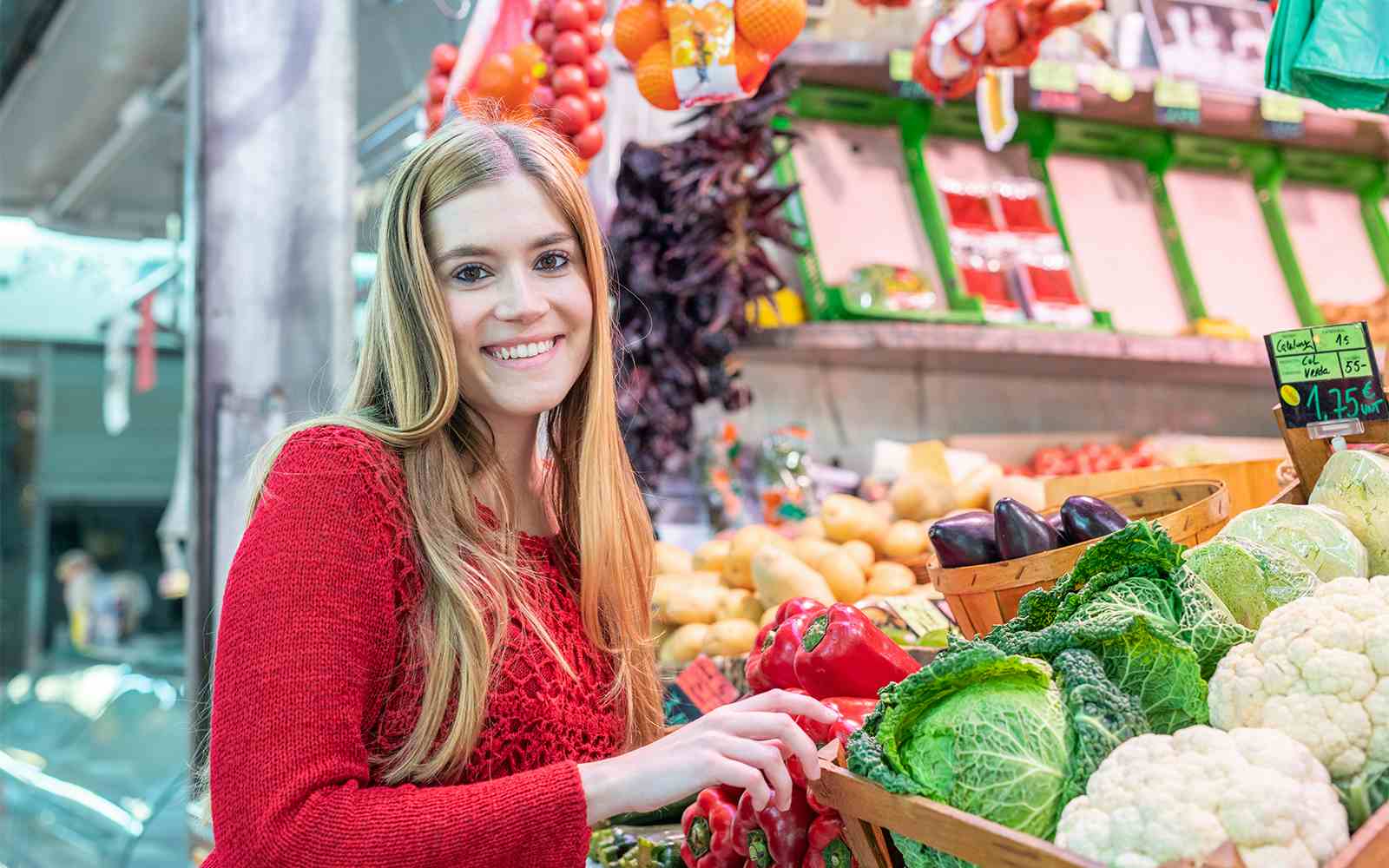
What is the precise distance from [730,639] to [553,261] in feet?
4.51

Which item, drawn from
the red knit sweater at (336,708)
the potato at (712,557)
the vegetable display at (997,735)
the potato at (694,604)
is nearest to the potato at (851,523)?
the potato at (712,557)

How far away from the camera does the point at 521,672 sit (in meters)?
1.64

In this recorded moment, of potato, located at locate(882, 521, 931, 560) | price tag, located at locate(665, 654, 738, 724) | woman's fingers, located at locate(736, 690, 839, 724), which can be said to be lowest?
price tag, located at locate(665, 654, 738, 724)

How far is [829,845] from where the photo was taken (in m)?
1.47

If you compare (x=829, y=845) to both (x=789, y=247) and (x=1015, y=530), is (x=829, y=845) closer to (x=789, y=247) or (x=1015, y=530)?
(x=1015, y=530)

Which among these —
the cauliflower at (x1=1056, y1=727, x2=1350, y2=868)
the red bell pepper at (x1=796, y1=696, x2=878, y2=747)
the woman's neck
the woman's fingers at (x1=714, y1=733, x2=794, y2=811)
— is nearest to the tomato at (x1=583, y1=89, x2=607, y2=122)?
the woman's neck

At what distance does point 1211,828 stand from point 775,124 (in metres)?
3.63

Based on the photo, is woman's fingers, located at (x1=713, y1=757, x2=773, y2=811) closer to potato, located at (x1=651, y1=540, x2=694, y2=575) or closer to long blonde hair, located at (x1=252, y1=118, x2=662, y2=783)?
long blonde hair, located at (x1=252, y1=118, x2=662, y2=783)

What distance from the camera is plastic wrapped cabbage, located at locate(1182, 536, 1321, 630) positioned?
4.86ft

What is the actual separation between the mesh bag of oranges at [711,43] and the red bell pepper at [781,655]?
4.41 feet

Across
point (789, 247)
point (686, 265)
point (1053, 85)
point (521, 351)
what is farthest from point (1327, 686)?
point (1053, 85)

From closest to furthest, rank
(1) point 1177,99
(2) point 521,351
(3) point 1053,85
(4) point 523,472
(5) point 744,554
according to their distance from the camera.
→ (2) point 521,351
(4) point 523,472
(5) point 744,554
(3) point 1053,85
(1) point 1177,99

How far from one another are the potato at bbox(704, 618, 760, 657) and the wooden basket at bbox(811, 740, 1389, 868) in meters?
1.53

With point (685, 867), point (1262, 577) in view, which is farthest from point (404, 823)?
point (1262, 577)
